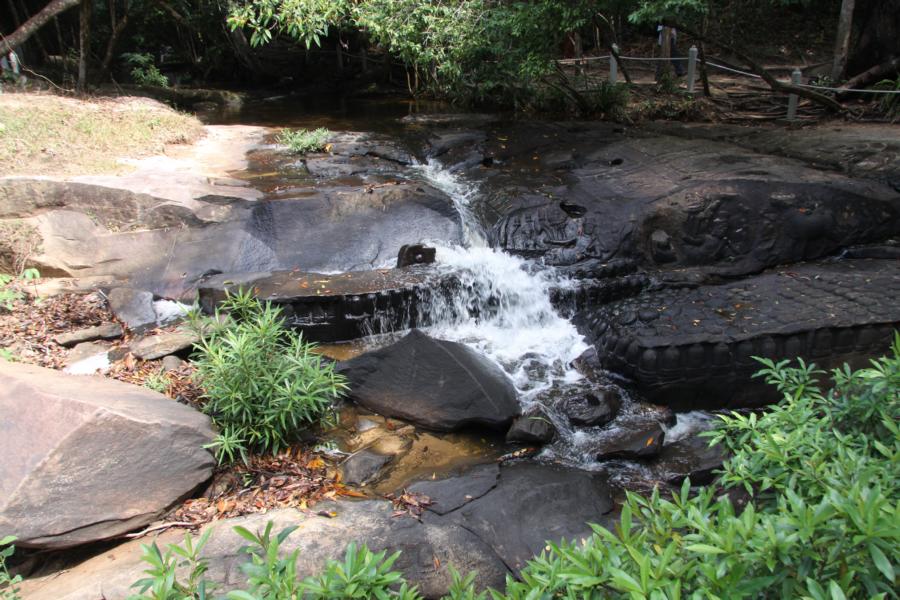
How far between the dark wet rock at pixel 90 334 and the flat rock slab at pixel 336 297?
81 cm

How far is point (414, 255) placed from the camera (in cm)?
719

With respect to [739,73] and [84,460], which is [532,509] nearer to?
[84,460]

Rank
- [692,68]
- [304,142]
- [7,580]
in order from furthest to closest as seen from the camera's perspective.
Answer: [692,68] < [304,142] < [7,580]

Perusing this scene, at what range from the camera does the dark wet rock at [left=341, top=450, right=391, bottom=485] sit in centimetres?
447

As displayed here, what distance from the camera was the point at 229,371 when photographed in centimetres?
455

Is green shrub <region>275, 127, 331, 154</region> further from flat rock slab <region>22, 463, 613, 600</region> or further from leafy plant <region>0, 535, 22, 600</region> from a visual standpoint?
leafy plant <region>0, 535, 22, 600</region>

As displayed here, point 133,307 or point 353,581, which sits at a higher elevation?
point 353,581

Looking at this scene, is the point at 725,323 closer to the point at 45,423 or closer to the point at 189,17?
the point at 45,423

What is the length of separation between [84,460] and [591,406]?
3.82 metres

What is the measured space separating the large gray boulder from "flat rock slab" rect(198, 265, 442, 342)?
6.72 ft

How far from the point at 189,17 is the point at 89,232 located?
40.2ft

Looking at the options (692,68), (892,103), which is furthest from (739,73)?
(892,103)

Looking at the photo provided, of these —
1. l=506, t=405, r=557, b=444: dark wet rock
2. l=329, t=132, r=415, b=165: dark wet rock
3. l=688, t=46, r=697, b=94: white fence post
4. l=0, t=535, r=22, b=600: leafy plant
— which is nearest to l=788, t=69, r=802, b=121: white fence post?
l=688, t=46, r=697, b=94: white fence post

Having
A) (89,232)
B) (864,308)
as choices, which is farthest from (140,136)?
(864,308)
